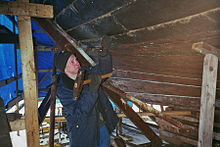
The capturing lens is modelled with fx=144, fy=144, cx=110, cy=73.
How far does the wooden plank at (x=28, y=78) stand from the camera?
1.24 metres

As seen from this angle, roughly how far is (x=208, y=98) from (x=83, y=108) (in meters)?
1.54

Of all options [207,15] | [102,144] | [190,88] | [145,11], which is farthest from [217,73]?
[102,144]

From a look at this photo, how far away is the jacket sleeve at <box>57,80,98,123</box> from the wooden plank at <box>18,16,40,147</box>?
589 mm

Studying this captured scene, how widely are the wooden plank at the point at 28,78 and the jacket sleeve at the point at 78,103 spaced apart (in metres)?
0.59

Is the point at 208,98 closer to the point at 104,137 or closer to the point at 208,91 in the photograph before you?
the point at 208,91

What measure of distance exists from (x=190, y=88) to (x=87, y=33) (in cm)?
197

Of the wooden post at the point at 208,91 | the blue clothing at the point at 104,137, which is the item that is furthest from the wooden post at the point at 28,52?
the wooden post at the point at 208,91

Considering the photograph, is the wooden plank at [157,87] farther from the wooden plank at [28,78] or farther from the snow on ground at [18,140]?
the snow on ground at [18,140]

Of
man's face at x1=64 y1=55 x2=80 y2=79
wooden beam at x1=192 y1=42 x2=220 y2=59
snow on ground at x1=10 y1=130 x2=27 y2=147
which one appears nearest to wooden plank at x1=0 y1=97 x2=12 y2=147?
man's face at x1=64 y1=55 x2=80 y2=79

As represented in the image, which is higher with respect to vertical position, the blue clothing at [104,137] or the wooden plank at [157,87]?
the wooden plank at [157,87]

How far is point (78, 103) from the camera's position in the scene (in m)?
1.87

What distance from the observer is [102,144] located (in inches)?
84.6

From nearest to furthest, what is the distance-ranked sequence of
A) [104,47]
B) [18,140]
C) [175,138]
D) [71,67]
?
1. [71,67]
2. [104,47]
3. [175,138]
4. [18,140]

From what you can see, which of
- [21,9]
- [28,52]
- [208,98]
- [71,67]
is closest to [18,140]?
[71,67]
